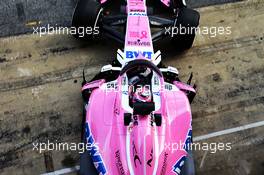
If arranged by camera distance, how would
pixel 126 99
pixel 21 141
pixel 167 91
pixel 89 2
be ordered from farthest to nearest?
pixel 89 2, pixel 21 141, pixel 167 91, pixel 126 99

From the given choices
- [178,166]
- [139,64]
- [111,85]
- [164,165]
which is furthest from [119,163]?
[139,64]

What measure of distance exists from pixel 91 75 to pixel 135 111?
6.78ft

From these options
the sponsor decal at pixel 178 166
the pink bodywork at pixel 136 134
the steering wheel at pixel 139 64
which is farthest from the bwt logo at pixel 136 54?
the sponsor decal at pixel 178 166

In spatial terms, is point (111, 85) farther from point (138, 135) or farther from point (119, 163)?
point (119, 163)

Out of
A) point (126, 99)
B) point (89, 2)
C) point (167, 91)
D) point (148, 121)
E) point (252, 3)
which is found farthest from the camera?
point (252, 3)

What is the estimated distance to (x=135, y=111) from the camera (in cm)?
433

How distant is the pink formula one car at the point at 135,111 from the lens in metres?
4.33

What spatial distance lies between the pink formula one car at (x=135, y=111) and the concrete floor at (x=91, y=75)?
584mm

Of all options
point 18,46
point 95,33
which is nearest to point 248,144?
point 95,33

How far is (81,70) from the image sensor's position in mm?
6273

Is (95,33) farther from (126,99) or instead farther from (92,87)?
(126,99)

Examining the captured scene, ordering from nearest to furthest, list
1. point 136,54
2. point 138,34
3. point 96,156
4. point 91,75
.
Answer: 1. point 96,156
2. point 136,54
3. point 138,34
4. point 91,75

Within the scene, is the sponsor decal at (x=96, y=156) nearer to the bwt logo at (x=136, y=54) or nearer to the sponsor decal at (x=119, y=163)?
the sponsor decal at (x=119, y=163)

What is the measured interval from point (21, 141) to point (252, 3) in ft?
14.8
